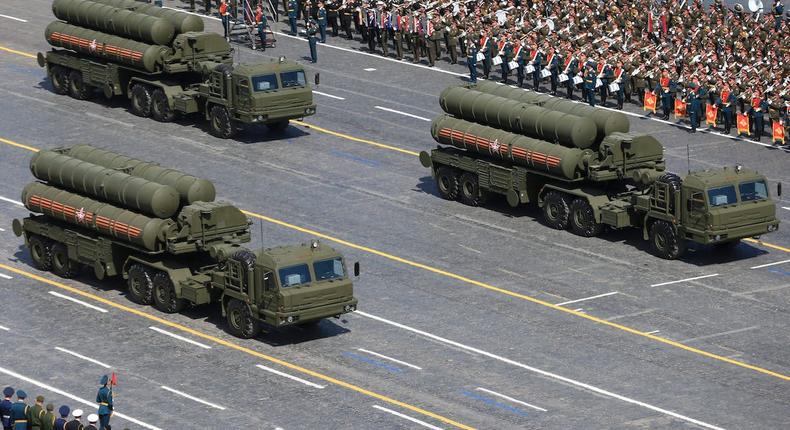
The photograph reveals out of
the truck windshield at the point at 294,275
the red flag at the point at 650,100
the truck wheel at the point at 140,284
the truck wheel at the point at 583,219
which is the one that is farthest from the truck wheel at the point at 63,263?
the red flag at the point at 650,100

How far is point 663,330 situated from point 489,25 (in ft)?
112

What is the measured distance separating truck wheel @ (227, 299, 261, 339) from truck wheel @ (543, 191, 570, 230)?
15.0m

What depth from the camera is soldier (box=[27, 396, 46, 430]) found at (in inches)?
1939

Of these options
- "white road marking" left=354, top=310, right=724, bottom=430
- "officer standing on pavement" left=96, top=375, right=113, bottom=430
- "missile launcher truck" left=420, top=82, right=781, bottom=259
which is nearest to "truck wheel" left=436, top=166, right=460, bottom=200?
"missile launcher truck" left=420, top=82, right=781, bottom=259

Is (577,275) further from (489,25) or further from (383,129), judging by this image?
(489,25)

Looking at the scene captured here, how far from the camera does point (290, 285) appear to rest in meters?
56.5

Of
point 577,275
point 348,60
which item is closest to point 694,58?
point 348,60

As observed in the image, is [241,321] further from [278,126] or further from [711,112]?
[711,112]

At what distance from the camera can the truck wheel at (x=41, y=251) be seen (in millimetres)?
63688

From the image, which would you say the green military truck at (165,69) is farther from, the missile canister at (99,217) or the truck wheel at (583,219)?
the missile canister at (99,217)

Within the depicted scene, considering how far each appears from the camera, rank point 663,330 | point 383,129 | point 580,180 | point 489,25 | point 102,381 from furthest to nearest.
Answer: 1. point 489,25
2. point 383,129
3. point 580,180
4. point 663,330
5. point 102,381

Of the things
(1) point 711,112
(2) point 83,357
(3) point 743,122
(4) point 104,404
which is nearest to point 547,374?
(4) point 104,404

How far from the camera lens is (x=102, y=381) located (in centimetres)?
5053

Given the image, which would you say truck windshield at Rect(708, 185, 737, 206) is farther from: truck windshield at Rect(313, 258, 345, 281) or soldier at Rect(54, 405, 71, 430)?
soldier at Rect(54, 405, 71, 430)
